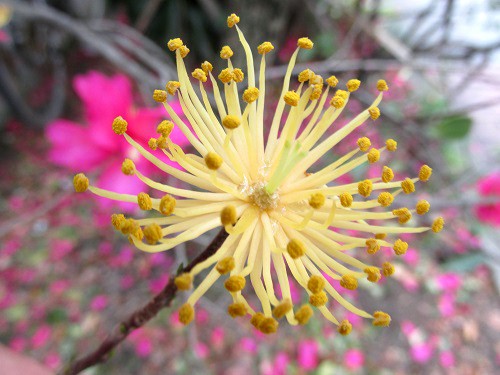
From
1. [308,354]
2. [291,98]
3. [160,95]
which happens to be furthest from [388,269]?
[308,354]

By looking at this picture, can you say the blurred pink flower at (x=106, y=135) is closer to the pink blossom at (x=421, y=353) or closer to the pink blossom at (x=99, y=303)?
the pink blossom at (x=99, y=303)

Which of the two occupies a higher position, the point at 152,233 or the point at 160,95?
the point at 160,95

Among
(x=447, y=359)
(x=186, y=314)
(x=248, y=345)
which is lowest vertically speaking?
(x=248, y=345)

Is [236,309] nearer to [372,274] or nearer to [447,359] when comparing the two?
[372,274]

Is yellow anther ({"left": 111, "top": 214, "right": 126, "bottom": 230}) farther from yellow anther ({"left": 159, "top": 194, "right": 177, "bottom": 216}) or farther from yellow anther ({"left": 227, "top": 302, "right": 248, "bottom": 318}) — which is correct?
yellow anther ({"left": 227, "top": 302, "right": 248, "bottom": 318})

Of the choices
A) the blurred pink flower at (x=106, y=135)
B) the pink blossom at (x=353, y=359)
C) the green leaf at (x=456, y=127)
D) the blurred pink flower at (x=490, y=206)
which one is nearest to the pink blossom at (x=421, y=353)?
the pink blossom at (x=353, y=359)

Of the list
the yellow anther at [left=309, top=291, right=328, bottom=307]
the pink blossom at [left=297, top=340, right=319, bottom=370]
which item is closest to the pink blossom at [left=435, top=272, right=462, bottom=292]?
the pink blossom at [left=297, top=340, right=319, bottom=370]
